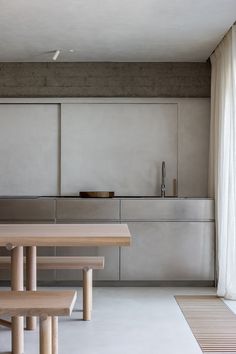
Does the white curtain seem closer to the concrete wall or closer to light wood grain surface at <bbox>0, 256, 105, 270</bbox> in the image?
the concrete wall

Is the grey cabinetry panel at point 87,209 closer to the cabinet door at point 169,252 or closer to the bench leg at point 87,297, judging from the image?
the cabinet door at point 169,252

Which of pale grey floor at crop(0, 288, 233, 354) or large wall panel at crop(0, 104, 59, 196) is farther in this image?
large wall panel at crop(0, 104, 59, 196)

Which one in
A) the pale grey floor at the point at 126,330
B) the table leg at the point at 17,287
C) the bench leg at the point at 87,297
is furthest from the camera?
the bench leg at the point at 87,297

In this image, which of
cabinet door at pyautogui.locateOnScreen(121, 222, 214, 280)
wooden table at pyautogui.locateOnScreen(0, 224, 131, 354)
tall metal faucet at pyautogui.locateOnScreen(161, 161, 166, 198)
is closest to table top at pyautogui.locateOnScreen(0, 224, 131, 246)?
wooden table at pyautogui.locateOnScreen(0, 224, 131, 354)

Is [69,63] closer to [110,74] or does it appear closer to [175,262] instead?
[110,74]

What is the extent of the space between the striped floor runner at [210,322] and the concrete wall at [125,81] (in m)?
2.35

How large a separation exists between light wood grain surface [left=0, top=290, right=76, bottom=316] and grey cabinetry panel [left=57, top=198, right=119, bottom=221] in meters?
2.43

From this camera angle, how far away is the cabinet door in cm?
546

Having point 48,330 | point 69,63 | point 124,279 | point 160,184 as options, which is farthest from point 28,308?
point 69,63

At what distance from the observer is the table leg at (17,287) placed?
328 centimetres

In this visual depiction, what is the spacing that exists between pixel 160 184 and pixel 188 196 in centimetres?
34

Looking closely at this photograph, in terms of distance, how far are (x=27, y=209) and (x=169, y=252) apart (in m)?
1.52

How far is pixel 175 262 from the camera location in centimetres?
548

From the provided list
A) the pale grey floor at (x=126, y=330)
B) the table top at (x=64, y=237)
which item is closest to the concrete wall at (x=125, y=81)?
the pale grey floor at (x=126, y=330)
